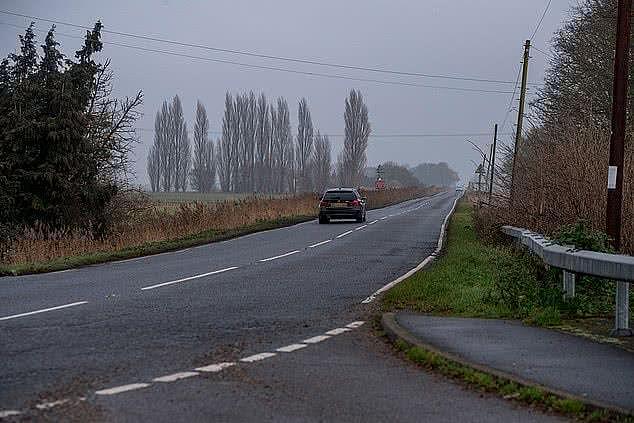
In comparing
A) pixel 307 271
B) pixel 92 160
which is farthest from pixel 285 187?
pixel 307 271

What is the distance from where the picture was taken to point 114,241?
92.5ft

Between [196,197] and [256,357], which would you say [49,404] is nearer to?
[256,357]

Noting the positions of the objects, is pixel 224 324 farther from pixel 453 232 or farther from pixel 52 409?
pixel 453 232

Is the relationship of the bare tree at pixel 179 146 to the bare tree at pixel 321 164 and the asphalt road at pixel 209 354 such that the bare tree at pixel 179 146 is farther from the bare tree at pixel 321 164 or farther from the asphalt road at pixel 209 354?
the asphalt road at pixel 209 354

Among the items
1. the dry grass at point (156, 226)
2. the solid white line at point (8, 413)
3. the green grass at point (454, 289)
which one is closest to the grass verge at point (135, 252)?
Answer: the dry grass at point (156, 226)

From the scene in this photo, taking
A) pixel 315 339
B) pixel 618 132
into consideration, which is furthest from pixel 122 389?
pixel 618 132

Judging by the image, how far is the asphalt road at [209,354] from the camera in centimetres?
687

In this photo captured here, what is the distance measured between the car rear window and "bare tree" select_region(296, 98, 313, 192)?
70513 mm

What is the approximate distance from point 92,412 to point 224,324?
4889 millimetres

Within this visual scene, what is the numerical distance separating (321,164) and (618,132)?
356 feet

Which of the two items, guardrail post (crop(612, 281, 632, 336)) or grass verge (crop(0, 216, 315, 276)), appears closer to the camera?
guardrail post (crop(612, 281, 632, 336))

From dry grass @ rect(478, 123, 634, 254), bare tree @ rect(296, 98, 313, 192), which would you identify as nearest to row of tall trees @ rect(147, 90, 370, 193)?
bare tree @ rect(296, 98, 313, 192)

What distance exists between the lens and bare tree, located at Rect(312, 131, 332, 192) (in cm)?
12169

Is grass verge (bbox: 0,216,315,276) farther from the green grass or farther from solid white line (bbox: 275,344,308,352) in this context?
solid white line (bbox: 275,344,308,352)
